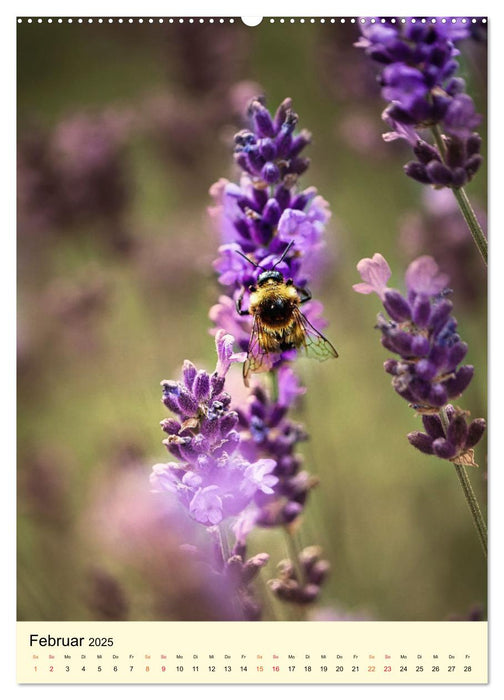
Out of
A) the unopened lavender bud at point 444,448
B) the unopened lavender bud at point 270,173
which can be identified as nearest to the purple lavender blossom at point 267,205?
the unopened lavender bud at point 270,173

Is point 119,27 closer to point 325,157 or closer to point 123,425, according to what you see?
point 325,157

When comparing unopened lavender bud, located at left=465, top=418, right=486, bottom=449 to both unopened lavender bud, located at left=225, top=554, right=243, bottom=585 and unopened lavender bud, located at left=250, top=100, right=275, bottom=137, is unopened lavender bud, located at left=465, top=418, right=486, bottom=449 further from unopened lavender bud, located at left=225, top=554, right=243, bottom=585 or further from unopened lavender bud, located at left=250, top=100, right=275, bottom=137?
unopened lavender bud, located at left=250, top=100, right=275, bottom=137

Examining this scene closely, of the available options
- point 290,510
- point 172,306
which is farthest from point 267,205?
point 172,306

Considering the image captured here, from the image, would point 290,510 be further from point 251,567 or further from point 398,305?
point 398,305

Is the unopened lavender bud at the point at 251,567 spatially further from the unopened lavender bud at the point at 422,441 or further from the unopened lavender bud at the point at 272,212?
the unopened lavender bud at the point at 272,212
